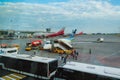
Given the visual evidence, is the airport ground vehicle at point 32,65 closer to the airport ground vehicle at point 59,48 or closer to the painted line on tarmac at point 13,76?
the painted line on tarmac at point 13,76

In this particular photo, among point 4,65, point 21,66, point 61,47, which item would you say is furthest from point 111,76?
point 61,47

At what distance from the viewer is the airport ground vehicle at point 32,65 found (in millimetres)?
11461

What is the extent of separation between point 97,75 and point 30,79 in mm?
6009

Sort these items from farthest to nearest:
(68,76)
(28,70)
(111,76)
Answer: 1. (28,70)
2. (68,76)
3. (111,76)

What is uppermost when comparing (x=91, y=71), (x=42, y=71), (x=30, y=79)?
(x=91, y=71)

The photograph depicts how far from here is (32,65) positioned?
12375 millimetres

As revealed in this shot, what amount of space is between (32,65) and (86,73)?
543cm

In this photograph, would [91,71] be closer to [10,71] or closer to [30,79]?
[30,79]

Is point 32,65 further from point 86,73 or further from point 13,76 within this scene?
point 86,73

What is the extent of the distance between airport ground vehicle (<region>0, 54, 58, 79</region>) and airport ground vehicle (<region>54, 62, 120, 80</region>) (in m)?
2.13

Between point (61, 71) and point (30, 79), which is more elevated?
point (61, 71)

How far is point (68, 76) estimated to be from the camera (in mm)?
9234

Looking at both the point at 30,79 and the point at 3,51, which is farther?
the point at 3,51

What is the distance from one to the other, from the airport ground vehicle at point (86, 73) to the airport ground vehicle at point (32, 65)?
2.13 metres
